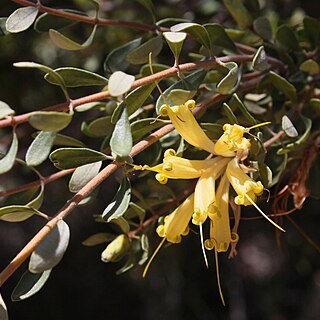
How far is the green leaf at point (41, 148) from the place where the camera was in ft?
2.16

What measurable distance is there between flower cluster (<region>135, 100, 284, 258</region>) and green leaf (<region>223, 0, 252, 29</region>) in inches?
11.8

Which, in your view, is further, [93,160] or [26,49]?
[26,49]

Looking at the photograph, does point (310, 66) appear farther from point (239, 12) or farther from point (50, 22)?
point (50, 22)

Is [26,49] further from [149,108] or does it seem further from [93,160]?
[93,160]

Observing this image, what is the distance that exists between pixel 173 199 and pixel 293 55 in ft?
0.93

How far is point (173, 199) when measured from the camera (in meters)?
0.91

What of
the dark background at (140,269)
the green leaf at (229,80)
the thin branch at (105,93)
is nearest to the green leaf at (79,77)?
the thin branch at (105,93)

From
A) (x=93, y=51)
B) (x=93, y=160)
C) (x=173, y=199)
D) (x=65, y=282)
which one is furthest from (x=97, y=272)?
(x=93, y=160)

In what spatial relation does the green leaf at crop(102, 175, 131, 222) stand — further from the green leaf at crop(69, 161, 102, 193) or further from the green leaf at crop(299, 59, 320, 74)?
the green leaf at crop(299, 59, 320, 74)

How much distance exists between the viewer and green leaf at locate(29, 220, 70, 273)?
640mm

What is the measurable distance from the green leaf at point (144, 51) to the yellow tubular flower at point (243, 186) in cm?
20

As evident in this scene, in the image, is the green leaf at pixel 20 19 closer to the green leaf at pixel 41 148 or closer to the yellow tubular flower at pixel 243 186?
the green leaf at pixel 41 148

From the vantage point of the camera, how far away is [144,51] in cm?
79

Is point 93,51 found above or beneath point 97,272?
above
